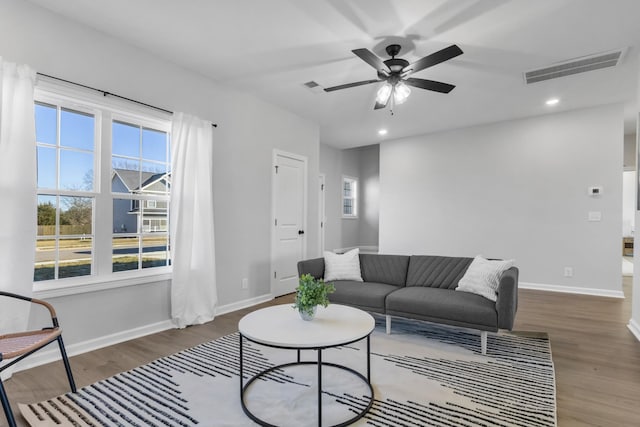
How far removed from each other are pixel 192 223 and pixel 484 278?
291cm

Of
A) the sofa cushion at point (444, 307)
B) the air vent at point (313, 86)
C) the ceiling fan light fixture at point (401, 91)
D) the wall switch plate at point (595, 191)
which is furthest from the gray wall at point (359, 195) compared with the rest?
the sofa cushion at point (444, 307)

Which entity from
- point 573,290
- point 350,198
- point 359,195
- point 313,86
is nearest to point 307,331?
point 313,86

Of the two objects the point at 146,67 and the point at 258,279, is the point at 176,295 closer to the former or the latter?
the point at 258,279

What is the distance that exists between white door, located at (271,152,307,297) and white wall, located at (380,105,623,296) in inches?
91.1

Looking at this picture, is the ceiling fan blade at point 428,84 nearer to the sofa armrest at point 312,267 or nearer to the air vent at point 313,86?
the air vent at point 313,86

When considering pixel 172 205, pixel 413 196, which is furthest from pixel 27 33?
pixel 413 196

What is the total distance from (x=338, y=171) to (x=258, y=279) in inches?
169

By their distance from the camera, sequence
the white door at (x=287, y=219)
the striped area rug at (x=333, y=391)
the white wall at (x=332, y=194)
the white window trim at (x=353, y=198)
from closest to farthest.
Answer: the striped area rug at (x=333, y=391)
the white door at (x=287, y=219)
the white wall at (x=332, y=194)
the white window trim at (x=353, y=198)

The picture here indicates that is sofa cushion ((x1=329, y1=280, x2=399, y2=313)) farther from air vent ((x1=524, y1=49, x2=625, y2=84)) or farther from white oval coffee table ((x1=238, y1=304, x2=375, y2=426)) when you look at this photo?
air vent ((x1=524, y1=49, x2=625, y2=84))

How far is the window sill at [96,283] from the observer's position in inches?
104

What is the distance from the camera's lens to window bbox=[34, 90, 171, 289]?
2773mm

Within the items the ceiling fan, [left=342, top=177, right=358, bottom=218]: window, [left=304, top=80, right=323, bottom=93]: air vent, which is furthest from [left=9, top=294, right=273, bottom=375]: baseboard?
[left=342, top=177, right=358, bottom=218]: window

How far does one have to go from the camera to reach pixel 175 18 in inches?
110

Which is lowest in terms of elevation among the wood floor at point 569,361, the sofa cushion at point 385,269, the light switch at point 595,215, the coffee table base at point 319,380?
the wood floor at point 569,361
